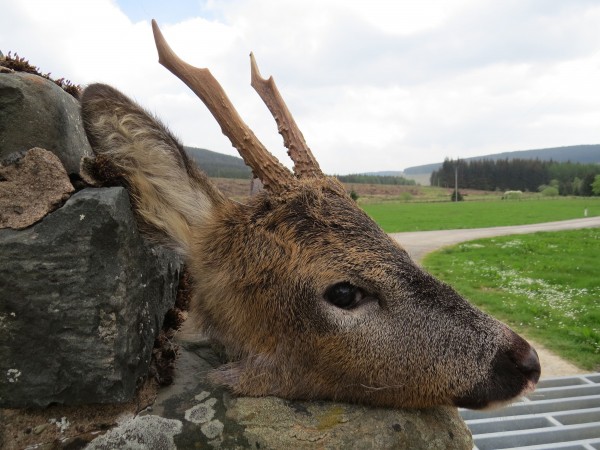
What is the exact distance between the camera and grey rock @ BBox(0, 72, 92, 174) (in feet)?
7.99

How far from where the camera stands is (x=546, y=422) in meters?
5.27

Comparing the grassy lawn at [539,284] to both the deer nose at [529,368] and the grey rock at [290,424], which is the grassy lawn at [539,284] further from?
the grey rock at [290,424]

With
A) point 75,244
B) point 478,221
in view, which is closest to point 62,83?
point 75,244

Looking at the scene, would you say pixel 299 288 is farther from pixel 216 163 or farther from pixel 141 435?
pixel 216 163

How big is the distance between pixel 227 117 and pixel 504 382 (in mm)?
2135

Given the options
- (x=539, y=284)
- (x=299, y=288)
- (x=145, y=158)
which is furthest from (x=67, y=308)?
(x=539, y=284)

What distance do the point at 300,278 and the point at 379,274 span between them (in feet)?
1.41

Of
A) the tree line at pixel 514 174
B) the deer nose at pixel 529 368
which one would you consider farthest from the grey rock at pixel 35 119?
the tree line at pixel 514 174

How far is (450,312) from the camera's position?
260 centimetres

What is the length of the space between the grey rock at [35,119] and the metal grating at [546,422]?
13.2 ft

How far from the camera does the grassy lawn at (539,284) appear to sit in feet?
30.3

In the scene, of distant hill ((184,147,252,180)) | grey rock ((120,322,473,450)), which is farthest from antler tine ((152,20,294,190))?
grey rock ((120,322,473,450))

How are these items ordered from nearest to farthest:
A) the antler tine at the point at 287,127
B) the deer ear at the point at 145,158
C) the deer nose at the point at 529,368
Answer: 1. the deer nose at the point at 529,368
2. the deer ear at the point at 145,158
3. the antler tine at the point at 287,127

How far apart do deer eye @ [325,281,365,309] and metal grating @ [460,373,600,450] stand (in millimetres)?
2558
